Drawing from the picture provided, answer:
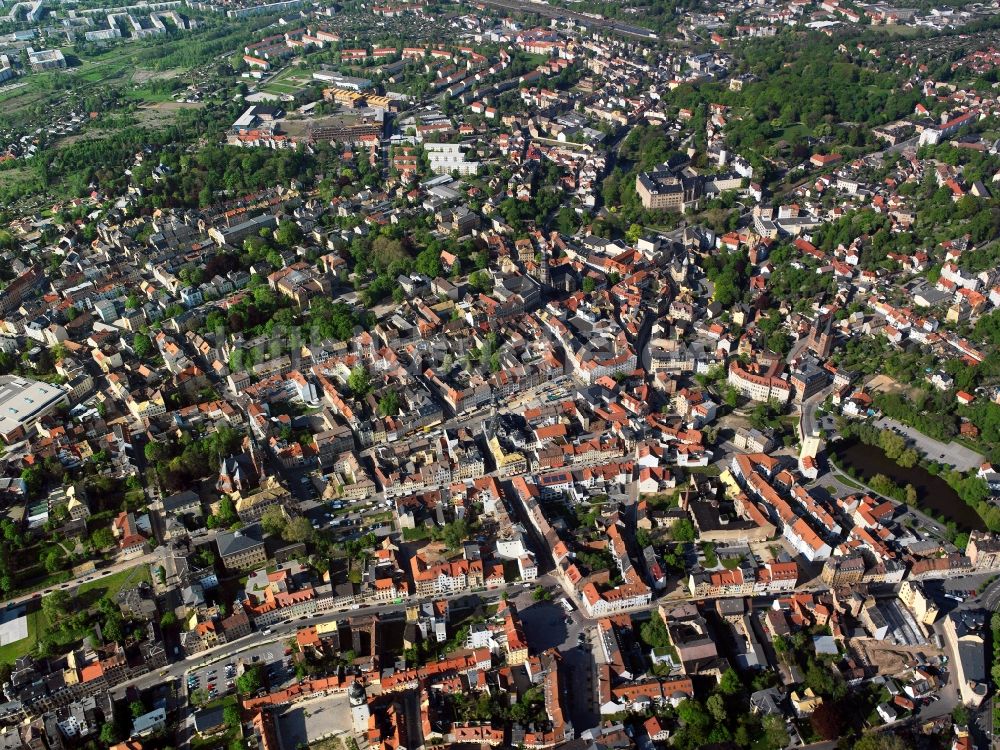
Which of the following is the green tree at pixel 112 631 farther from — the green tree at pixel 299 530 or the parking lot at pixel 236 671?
the green tree at pixel 299 530

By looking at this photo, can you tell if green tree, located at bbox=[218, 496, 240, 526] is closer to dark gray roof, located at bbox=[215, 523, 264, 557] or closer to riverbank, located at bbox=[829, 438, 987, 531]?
dark gray roof, located at bbox=[215, 523, 264, 557]

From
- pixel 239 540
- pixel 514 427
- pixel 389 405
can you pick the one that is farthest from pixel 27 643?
pixel 514 427

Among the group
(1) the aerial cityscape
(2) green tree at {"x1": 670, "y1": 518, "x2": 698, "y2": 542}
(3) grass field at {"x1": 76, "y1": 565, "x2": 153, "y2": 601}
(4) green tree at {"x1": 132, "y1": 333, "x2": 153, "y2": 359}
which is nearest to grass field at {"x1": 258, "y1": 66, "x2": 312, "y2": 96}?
(1) the aerial cityscape

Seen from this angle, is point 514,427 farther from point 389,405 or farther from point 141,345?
point 141,345

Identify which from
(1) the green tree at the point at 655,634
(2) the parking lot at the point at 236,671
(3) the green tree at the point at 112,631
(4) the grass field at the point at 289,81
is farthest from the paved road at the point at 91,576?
(4) the grass field at the point at 289,81

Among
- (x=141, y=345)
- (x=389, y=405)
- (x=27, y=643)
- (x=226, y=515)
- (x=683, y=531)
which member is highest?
(x=141, y=345)

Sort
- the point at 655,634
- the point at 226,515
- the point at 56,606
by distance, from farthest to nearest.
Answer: the point at 226,515, the point at 56,606, the point at 655,634

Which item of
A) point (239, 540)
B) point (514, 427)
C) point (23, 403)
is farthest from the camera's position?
point (23, 403)
